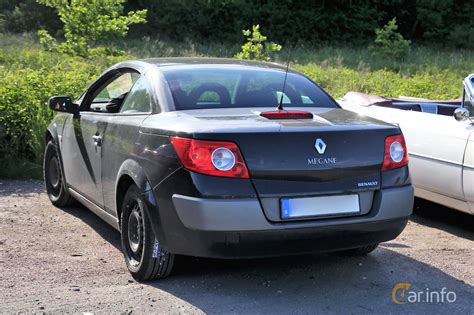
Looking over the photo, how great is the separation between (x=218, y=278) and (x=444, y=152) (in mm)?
2639

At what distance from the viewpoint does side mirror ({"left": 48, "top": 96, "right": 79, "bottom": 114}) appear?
534cm

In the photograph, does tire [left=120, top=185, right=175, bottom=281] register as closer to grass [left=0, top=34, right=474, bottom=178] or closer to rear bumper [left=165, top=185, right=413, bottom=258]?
rear bumper [left=165, top=185, right=413, bottom=258]

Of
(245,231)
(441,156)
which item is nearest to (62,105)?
(245,231)

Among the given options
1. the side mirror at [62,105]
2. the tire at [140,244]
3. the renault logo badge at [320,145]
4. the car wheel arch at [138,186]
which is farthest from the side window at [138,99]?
the renault logo badge at [320,145]

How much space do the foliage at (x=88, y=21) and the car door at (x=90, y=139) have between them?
7829mm

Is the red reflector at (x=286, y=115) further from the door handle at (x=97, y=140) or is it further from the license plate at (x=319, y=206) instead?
the door handle at (x=97, y=140)

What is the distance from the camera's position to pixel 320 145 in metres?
3.74

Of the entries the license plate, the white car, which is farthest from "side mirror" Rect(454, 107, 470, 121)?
the license plate

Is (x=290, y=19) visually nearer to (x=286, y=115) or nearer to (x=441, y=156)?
(x=441, y=156)

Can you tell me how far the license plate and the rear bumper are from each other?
0.05 metres

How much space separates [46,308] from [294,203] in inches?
62.2

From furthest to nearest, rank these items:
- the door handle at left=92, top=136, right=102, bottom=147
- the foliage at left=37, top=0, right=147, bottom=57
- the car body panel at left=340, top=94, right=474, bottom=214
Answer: the foliage at left=37, top=0, right=147, bottom=57 → the car body panel at left=340, top=94, right=474, bottom=214 → the door handle at left=92, top=136, right=102, bottom=147

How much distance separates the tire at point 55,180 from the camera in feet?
19.6

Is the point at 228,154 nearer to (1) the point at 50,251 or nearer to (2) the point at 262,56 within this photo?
(1) the point at 50,251
